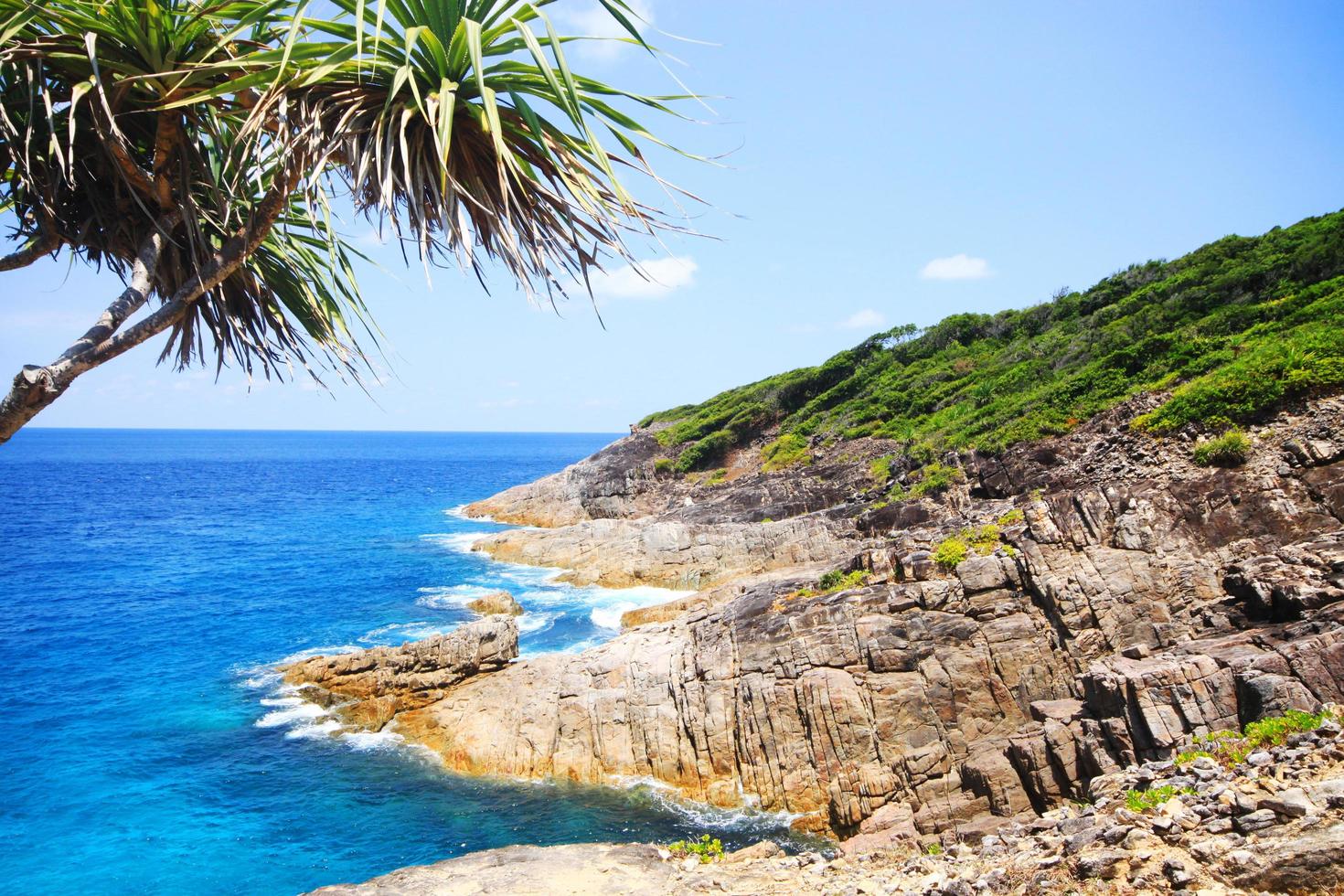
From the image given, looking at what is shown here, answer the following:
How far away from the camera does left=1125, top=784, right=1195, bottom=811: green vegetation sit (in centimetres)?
802

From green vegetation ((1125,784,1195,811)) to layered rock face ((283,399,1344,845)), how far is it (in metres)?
2.92

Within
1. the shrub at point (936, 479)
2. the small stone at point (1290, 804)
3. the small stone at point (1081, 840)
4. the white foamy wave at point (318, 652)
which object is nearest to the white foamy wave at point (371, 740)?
the white foamy wave at point (318, 652)

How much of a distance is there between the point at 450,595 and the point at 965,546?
2419cm

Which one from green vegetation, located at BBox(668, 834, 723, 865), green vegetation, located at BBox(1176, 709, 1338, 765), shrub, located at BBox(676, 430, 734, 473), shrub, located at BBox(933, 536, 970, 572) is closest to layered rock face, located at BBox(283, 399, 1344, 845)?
shrub, located at BBox(933, 536, 970, 572)

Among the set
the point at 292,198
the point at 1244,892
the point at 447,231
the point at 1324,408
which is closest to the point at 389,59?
the point at 447,231

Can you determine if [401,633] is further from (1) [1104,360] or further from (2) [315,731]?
(1) [1104,360]

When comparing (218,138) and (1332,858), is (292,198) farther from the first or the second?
(1332,858)

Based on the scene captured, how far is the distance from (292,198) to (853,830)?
48.9 feet

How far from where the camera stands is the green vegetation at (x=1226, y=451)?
16547 millimetres

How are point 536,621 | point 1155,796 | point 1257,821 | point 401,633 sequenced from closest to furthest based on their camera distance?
point 1257,821
point 1155,796
point 401,633
point 536,621

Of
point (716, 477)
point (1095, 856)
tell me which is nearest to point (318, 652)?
point (1095, 856)

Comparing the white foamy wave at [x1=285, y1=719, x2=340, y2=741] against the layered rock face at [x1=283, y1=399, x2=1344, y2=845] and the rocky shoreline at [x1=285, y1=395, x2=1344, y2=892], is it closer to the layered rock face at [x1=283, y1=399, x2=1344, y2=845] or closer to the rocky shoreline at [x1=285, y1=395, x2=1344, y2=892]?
the rocky shoreline at [x1=285, y1=395, x2=1344, y2=892]

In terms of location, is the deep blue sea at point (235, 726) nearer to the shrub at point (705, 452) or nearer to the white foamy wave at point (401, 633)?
the white foamy wave at point (401, 633)

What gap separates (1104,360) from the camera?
26.0 meters
